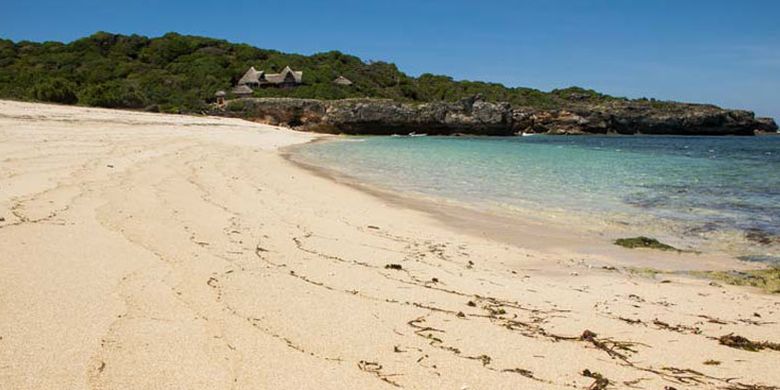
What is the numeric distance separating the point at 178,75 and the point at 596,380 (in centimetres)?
6075

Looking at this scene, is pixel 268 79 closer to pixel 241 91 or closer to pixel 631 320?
pixel 241 91

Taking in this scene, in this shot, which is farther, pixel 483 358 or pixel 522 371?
pixel 483 358

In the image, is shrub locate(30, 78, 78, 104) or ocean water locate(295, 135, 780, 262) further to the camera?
shrub locate(30, 78, 78, 104)

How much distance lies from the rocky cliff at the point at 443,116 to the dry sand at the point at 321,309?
133 feet

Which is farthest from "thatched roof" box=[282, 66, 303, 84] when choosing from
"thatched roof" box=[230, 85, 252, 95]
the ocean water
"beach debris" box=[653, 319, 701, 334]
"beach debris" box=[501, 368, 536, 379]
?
"beach debris" box=[501, 368, 536, 379]

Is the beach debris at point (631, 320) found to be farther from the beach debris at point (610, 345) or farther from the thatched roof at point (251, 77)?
the thatched roof at point (251, 77)

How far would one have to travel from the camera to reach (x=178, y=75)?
56719mm

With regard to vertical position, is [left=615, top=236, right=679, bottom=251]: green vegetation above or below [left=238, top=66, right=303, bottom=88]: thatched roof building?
below

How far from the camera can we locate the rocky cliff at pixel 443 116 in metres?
46.4

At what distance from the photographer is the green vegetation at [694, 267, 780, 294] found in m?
4.73

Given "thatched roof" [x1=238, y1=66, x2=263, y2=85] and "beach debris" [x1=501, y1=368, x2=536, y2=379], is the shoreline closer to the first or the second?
"beach debris" [x1=501, y1=368, x2=536, y2=379]

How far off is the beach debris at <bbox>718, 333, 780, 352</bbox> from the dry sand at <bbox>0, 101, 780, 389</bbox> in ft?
0.26

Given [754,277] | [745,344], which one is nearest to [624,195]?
[754,277]

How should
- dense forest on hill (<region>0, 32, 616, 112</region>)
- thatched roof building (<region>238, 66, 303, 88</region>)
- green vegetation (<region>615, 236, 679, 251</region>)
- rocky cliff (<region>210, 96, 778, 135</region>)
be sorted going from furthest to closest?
thatched roof building (<region>238, 66, 303, 88</region>), rocky cliff (<region>210, 96, 778, 135</region>), dense forest on hill (<region>0, 32, 616, 112</region>), green vegetation (<region>615, 236, 679, 251</region>)
